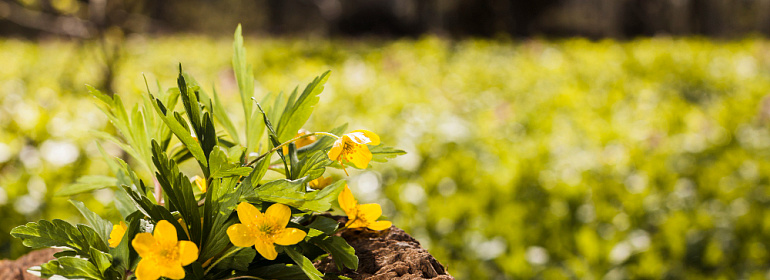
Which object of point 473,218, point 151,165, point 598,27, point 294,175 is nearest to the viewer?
point 294,175

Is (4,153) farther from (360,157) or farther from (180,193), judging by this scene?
(360,157)

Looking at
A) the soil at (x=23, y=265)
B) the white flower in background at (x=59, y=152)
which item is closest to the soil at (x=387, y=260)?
the soil at (x=23, y=265)

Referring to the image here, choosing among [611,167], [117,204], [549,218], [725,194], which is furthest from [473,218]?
[117,204]

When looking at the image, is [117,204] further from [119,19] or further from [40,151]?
[119,19]

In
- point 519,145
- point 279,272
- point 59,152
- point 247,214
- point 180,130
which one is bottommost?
point 519,145

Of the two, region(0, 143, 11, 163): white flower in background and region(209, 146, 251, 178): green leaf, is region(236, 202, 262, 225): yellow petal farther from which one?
region(0, 143, 11, 163): white flower in background

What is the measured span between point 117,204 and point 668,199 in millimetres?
2841

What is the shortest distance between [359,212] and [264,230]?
0.72 feet

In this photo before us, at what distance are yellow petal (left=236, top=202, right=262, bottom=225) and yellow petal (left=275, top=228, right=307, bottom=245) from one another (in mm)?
43

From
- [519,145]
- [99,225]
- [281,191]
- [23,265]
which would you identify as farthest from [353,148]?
[519,145]

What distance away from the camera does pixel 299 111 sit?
0.97 m

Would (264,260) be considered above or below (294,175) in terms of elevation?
below

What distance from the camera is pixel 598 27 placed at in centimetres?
1186

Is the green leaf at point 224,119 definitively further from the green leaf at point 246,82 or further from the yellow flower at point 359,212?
the yellow flower at point 359,212
